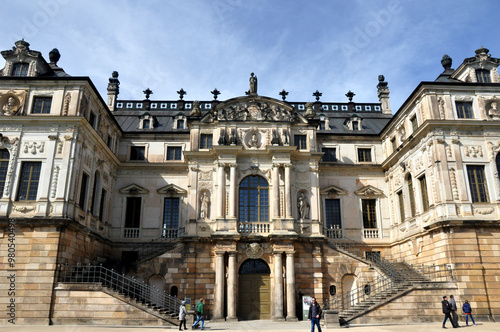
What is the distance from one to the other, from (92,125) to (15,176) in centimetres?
595

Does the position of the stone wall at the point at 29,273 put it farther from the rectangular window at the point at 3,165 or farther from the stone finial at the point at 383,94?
the stone finial at the point at 383,94

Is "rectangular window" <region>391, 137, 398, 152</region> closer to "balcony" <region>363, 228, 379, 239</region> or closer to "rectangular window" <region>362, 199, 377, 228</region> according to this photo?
"rectangular window" <region>362, 199, 377, 228</region>

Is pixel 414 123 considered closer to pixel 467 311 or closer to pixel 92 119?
pixel 467 311

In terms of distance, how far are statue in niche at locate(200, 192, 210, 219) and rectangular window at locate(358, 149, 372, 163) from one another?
14.2 m

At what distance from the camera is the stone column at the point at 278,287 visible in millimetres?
25422

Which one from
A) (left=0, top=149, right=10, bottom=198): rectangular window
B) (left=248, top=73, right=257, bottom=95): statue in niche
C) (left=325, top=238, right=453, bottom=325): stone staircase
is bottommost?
(left=325, top=238, right=453, bottom=325): stone staircase

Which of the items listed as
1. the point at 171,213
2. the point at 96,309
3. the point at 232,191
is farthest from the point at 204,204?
the point at 96,309

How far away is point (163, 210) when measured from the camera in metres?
31.8

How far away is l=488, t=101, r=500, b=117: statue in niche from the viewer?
86.0ft

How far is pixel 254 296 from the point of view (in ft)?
87.2

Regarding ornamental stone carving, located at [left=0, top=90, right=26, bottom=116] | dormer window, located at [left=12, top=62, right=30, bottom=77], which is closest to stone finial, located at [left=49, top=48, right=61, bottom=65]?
dormer window, located at [left=12, top=62, right=30, bottom=77]

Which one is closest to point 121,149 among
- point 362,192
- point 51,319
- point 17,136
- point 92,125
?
point 92,125

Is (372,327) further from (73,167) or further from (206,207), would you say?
(73,167)

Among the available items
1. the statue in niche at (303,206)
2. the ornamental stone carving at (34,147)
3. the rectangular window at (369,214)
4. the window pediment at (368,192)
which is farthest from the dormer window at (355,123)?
the ornamental stone carving at (34,147)
